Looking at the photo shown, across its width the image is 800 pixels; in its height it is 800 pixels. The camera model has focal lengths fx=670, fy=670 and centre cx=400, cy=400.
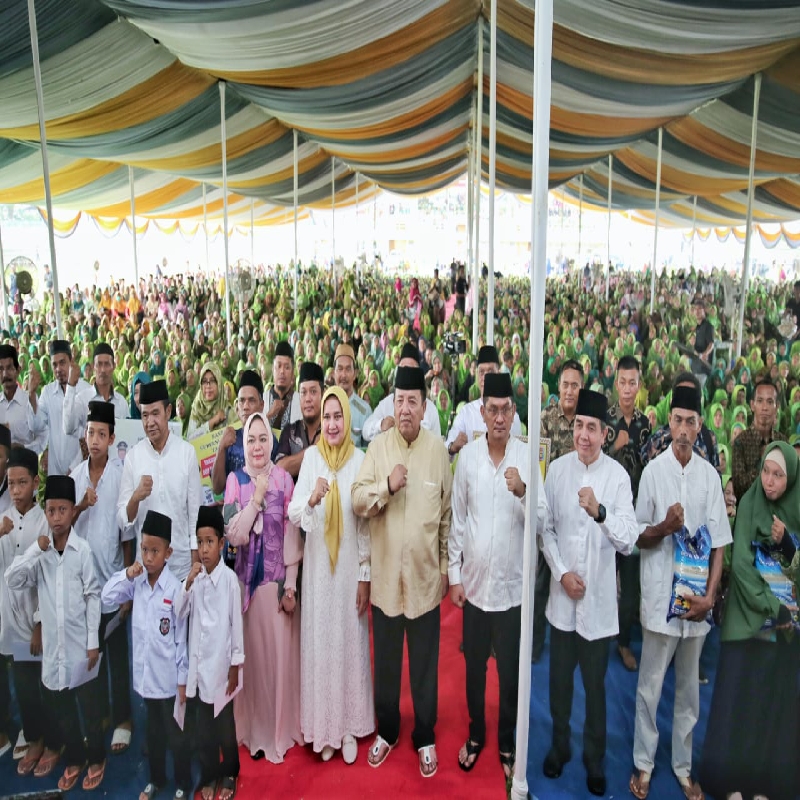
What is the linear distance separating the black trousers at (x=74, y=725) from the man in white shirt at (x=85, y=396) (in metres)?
1.40

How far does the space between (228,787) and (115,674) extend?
2.13ft

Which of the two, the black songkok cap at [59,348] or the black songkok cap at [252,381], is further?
the black songkok cap at [59,348]

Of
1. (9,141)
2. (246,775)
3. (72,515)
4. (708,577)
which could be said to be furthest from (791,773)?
(9,141)

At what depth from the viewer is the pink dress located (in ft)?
8.52

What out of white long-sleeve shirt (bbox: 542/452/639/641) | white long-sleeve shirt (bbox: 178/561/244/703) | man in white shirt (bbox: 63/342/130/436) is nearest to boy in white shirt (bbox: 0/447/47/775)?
white long-sleeve shirt (bbox: 178/561/244/703)

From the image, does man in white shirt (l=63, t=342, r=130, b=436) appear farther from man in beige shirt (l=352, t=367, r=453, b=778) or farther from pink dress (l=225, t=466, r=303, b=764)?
man in beige shirt (l=352, t=367, r=453, b=778)

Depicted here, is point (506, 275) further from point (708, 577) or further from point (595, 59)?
point (708, 577)

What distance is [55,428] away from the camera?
3723 millimetres

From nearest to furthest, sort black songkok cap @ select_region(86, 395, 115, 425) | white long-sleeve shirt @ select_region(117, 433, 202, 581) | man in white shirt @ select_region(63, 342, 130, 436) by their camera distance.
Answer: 1. white long-sleeve shirt @ select_region(117, 433, 202, 581)
2. black songkok cap @ select_region(86, 395, 115, 425)
3. man in white shirt @ select_region(63, 342, 130, 436)

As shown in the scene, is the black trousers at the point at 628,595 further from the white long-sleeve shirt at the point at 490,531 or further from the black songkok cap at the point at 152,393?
the black songkok cap at the point at 152,393

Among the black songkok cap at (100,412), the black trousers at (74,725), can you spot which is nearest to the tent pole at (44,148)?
the black songkok cap at (100,412)

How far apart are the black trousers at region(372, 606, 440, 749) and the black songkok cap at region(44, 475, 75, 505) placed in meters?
1.25

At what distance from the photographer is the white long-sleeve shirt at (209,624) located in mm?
2416

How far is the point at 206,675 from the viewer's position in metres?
2.43
